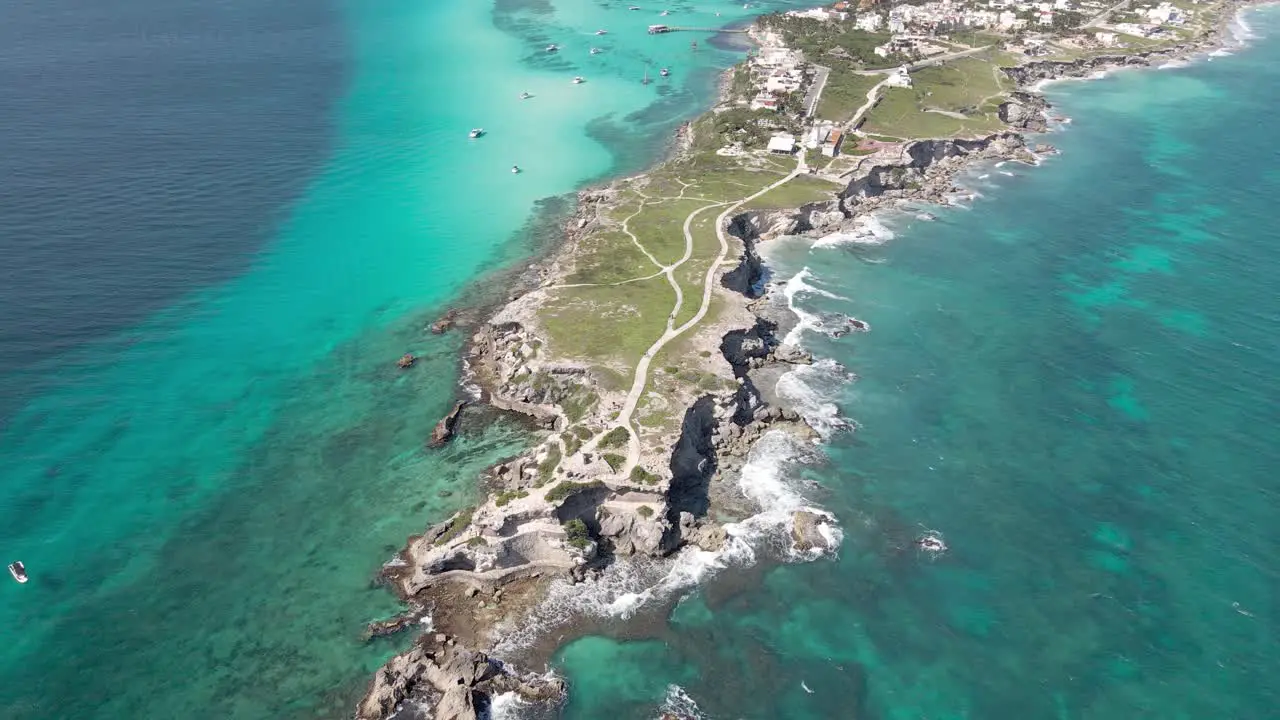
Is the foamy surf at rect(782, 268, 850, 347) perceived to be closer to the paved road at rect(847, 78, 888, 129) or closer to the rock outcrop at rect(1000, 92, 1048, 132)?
the paved road at rect(847, 78, 888, 129)

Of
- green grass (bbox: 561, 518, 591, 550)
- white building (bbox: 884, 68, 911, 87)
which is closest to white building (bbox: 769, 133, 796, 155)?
white building (bbox: 884, 68, 911, 87)

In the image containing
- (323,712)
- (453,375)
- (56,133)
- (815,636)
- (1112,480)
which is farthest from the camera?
(56,133)

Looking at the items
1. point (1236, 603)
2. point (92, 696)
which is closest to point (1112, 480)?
point (1236, 603)

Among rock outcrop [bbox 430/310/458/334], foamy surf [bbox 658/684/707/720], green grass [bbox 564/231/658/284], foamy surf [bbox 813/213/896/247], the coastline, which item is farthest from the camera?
foamy surf [bbox 813/213/896/247]

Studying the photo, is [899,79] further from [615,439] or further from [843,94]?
[615,439]

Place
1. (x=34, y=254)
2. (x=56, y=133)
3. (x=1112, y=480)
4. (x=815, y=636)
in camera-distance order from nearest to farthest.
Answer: (x=815, y=636)
(x=1112, y=480)
(x=34, y=254)
(x=56, y=133)

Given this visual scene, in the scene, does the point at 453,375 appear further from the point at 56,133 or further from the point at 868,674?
the point at 56,133

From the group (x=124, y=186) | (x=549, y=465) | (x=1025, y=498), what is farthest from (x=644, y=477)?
(x=124, y=186)
